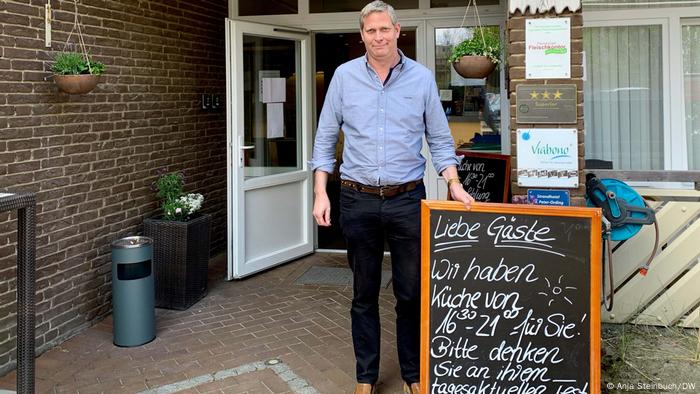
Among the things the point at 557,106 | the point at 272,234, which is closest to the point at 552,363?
the point at 557,106

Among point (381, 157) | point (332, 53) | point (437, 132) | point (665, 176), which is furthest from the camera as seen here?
point (332, 53)

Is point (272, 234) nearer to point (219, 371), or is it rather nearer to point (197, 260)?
point (197, 260)

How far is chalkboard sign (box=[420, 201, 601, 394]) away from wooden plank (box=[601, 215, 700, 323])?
1603 mm

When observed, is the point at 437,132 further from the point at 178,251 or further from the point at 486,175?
the point at 178,251

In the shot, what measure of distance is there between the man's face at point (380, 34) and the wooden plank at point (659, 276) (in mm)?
2440

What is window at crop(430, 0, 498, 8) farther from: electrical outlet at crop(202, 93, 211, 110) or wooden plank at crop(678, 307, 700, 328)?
wooden plank at crop(678, 307, 700, 328)

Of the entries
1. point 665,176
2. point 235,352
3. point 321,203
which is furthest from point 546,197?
point 235,352

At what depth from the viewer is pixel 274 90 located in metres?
5.78

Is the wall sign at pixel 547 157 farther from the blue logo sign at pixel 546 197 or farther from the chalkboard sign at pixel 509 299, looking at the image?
the chalkboard sign at pixel 509 299

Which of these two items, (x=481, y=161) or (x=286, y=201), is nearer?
(x=481, y=161)

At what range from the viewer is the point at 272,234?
5.82 m

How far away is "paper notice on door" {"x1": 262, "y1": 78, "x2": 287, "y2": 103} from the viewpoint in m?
5.70

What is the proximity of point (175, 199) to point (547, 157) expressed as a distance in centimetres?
294

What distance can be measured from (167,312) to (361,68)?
8.82ft
